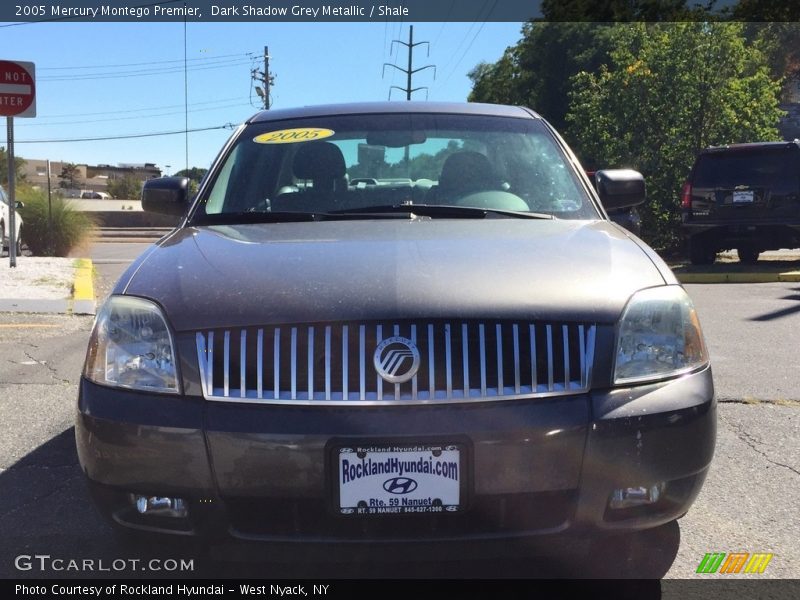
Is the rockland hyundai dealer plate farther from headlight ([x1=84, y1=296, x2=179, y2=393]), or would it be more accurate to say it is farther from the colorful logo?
the colorful logo

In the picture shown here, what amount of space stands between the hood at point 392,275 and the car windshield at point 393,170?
49cm

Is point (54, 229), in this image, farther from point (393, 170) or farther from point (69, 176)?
point (69, 176)

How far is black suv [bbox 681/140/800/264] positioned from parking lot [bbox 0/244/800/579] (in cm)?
539

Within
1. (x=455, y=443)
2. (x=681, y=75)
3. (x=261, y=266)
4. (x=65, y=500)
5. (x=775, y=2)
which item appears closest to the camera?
(x=455, y=443)

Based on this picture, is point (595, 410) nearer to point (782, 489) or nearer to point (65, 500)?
point (782, 489)

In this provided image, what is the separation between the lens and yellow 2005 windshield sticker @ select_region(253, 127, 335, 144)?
4030 mm

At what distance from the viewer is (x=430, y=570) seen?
2.81 m

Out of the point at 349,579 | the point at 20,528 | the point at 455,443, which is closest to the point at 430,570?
the point at 349,579

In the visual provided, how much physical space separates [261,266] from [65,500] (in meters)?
1.53

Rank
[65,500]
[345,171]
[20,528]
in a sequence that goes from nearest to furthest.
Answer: [20,528] → [65,500] → [345,171]

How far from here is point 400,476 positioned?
2299mm

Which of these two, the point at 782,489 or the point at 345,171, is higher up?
the point at 345,171

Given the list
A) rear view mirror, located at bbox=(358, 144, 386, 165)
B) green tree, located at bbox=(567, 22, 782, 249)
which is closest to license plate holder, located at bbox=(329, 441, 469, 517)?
rear view mirror, located at bbox=(358, 144, 386, 165)

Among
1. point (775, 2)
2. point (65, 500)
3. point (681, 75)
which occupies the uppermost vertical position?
point (775, 2)
